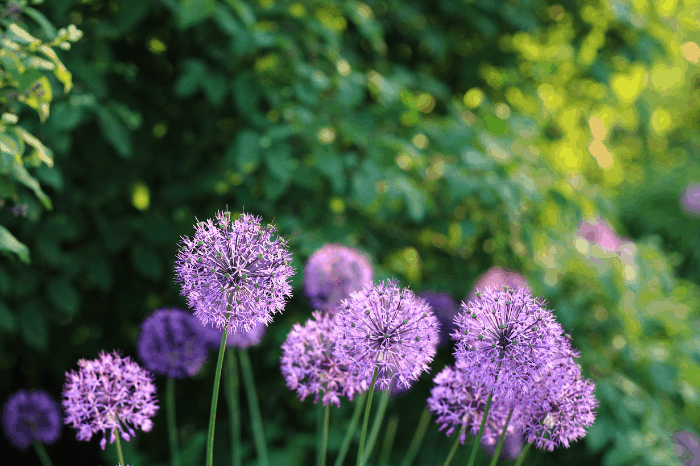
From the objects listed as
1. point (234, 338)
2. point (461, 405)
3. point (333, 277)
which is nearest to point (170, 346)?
point (234, 338)

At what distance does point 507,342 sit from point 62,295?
256cm

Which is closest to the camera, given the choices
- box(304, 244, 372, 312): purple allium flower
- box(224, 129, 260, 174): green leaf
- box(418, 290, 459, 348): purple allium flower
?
box(304, 244, 372, 312): purple allium flower

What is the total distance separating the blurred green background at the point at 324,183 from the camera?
2928mm

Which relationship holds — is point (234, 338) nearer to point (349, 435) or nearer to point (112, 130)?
point (349, 435)

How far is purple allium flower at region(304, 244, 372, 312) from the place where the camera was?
2.21 m

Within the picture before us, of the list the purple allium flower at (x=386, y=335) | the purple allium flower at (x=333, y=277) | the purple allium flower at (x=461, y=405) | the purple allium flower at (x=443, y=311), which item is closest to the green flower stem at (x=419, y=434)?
the purple allium flower at (x=443, y=311)

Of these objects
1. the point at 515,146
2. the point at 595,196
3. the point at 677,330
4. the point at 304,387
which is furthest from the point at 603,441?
the point at 304,387

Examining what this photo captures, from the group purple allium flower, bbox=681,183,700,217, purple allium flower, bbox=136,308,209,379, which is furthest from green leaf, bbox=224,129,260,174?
purple allium flower, bbox=681,183,700,217

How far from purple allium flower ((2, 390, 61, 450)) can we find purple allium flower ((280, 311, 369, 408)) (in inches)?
59.4

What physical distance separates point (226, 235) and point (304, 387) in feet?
1.66

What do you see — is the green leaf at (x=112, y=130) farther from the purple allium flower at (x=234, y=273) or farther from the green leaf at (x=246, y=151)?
the purple allium flower at (x=234, y=273)

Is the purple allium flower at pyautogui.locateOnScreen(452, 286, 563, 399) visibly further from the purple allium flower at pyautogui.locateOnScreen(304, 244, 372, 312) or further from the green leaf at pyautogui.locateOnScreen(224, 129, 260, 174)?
the green leaf at pyautogui.locateOnScreen(224, 129, 260, 174)

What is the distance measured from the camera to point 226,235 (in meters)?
1.17

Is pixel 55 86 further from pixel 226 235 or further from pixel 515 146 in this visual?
pixel 515 146
